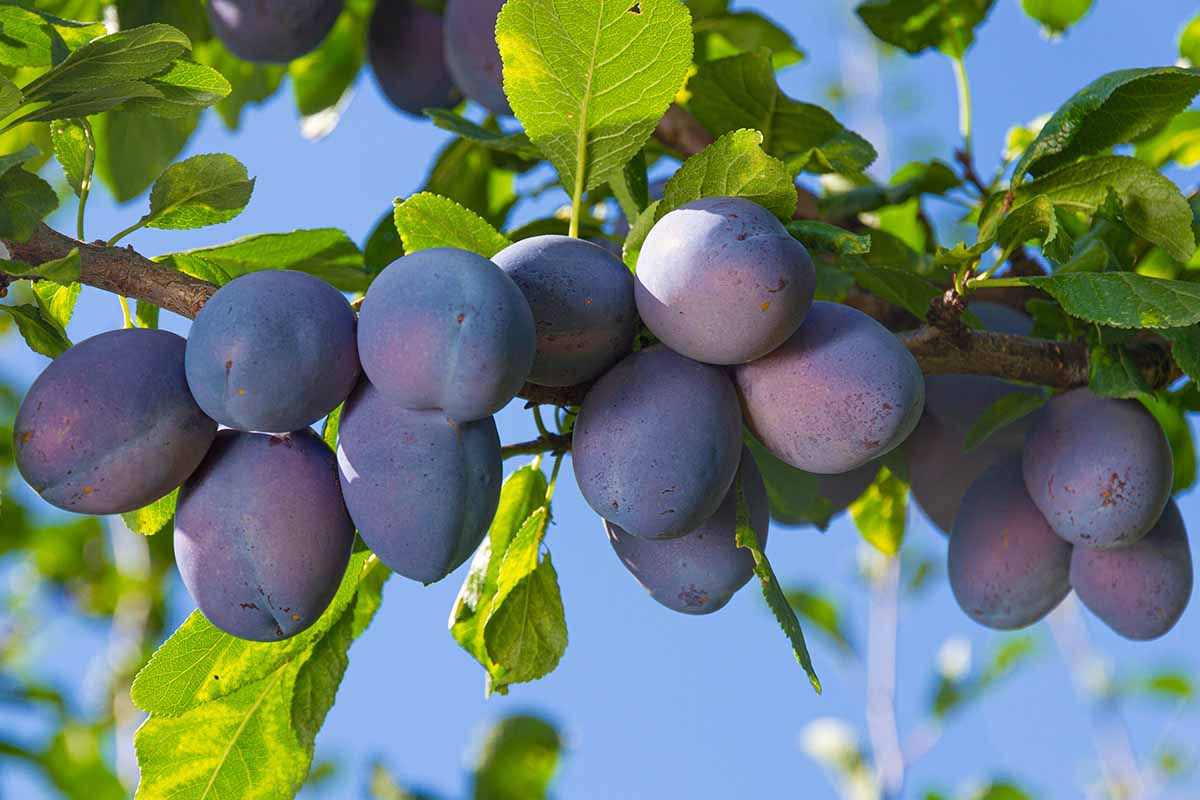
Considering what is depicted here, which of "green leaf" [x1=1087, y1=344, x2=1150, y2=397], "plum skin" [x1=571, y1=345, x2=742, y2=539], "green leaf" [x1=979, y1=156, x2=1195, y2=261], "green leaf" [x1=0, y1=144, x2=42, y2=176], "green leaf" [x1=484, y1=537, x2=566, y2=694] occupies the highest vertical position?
"green leaf" [x1=0, y1=144, x2=42, y2=176]

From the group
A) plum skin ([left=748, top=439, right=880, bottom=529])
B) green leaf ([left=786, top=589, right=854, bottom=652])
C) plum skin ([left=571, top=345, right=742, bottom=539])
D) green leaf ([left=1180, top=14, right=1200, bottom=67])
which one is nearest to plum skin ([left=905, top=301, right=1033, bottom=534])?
plum skin ([left=748, top=439, right=880, bottom=529])

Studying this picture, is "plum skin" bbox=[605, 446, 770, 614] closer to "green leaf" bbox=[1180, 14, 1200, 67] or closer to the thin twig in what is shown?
the thin twig

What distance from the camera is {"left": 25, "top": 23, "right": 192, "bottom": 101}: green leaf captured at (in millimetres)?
755

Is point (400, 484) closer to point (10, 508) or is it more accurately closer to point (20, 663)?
point (10, 508)

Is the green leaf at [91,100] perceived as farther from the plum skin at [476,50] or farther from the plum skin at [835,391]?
the plum skin at [476,50]

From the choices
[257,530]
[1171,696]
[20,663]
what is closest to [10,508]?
[20,663]

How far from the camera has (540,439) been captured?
89 cm

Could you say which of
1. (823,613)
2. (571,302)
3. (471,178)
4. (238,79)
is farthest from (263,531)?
(823,613)

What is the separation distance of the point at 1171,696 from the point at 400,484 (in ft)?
7.98

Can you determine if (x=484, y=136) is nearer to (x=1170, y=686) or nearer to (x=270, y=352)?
(x=270, y=352)

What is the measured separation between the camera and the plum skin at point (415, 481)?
653 millimetres

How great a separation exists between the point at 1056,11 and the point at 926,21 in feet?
0.52

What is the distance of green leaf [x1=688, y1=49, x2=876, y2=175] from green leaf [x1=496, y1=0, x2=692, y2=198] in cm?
32

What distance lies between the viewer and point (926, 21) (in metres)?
1.42
